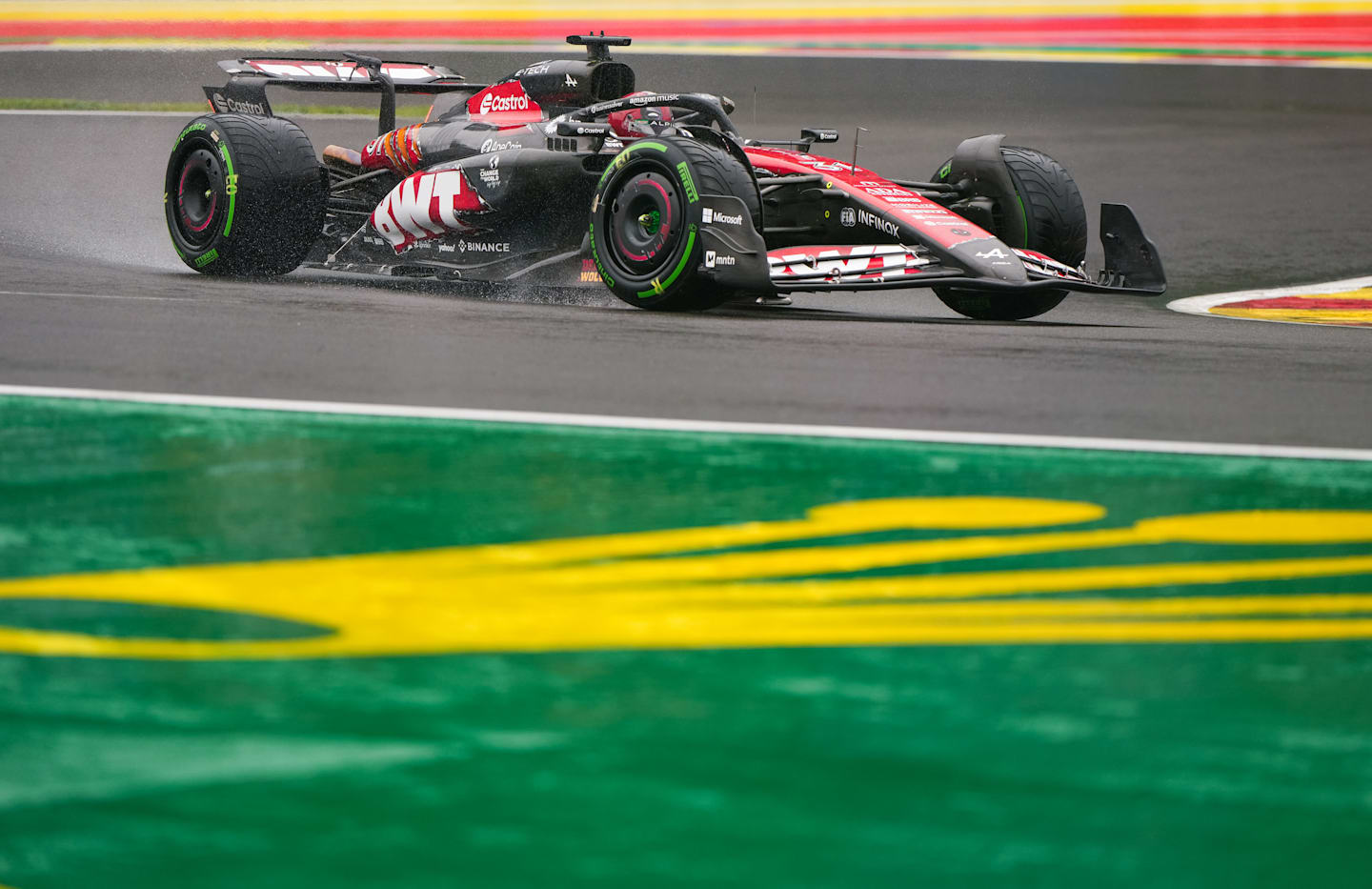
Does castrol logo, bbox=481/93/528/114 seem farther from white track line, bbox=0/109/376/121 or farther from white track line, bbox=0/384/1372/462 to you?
white track line, bbox=0/109/376/121

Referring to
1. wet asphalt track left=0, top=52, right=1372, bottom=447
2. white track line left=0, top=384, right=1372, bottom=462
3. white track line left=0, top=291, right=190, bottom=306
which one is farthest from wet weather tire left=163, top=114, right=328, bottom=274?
white track line left=0, top=384, right=1372, bottom=462

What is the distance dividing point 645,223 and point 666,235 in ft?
0.85

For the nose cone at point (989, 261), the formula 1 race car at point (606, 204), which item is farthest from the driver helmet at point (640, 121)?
the nose cone at point (989, 261)

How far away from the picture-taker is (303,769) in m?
2.07

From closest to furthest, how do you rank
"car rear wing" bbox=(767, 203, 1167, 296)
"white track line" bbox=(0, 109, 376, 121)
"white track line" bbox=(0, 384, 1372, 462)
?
"white track line" bbox=(0, 384, 1372, 462) → "car rear wing" bbox=(767, 203, 1167, 296) → "white track line" bbox=(0, 109, 376, 121)

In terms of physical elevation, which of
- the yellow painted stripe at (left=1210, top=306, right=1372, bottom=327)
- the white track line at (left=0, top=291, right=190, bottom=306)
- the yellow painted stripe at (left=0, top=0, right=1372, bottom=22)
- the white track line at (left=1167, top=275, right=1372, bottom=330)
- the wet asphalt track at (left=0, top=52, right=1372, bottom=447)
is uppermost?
the yellow painted stripe at (left=0, top=0, right=1372, bottom=22)

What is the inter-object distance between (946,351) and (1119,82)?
8.59m

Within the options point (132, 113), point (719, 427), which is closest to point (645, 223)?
point (719, 427)

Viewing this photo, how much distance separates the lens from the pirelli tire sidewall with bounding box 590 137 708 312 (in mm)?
7309

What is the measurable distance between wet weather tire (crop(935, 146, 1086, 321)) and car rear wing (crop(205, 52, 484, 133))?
3237 millimetres

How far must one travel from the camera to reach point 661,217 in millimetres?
7461

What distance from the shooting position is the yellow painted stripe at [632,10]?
14039 millimetres

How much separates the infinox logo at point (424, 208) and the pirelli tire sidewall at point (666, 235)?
0.90 meters

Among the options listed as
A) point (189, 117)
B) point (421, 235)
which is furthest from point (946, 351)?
point (189, 117)
